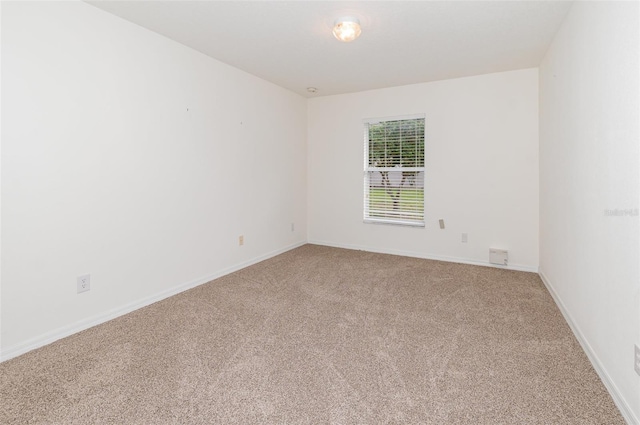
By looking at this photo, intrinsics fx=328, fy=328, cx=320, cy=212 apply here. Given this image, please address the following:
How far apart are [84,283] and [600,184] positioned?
11.2ft

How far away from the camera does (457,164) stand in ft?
13.7

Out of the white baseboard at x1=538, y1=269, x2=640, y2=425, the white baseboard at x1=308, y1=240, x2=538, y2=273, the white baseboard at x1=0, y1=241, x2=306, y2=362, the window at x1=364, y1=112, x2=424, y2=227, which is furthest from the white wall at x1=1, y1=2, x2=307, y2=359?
the white baseboard at x1=538, y1=269, x2=640, y2=425

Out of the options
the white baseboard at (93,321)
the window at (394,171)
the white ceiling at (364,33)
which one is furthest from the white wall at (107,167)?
the window at (394,171)

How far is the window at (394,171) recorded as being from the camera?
445 cm

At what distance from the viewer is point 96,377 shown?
180 cm

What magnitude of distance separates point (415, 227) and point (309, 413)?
10.9 feet

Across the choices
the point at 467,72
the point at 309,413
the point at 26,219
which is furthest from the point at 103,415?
the point at 467,72

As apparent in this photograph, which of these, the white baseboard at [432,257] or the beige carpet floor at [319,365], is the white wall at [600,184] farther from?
the white baseboard at [432,257]

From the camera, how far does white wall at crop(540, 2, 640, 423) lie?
1466 millimetres

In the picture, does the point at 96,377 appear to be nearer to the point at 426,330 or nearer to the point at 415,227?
the point at 426,330

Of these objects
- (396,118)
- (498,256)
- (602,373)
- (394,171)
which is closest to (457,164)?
(394,171)

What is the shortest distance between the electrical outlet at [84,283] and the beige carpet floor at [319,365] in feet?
1.01

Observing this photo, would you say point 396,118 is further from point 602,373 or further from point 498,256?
point 602,373

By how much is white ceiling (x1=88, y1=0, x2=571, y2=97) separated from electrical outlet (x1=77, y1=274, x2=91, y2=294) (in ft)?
6.45
